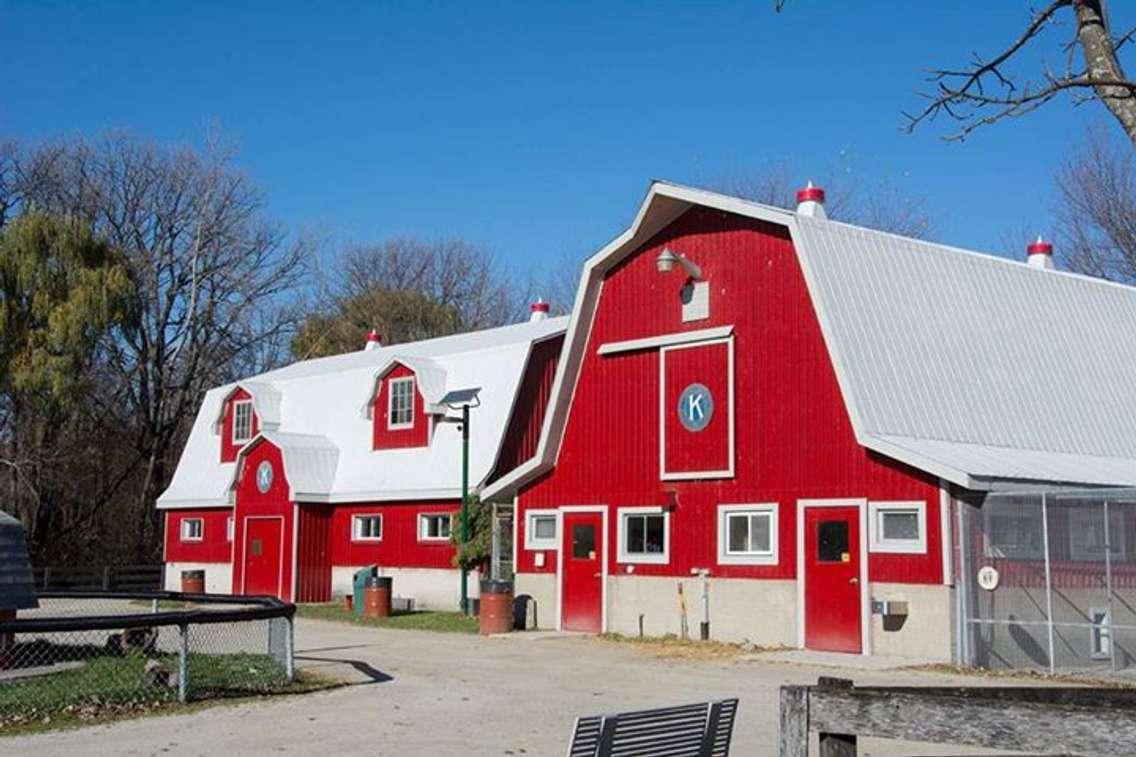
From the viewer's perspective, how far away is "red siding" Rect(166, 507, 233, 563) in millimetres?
37750

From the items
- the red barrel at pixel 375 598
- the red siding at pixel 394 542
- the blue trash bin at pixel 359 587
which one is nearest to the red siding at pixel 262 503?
the red siding at pixel 394 542

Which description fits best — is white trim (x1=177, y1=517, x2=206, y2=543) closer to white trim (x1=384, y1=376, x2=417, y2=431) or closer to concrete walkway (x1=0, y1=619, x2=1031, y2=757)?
white trim (x1=384, y1=376, x2=417, y2=431)

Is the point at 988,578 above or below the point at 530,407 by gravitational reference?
below

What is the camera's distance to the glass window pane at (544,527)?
2566cm

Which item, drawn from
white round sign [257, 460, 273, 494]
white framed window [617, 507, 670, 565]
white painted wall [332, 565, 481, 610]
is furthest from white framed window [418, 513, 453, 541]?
white framed window [617, 507, 670, 565]

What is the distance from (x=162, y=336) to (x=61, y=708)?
36042 millimetres

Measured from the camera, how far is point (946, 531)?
1888 cm

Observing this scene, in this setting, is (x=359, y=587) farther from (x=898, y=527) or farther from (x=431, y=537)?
(x=898, y=527)

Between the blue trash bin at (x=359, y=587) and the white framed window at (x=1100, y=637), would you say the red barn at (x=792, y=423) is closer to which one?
the white framed window at (x=1100, y=637)

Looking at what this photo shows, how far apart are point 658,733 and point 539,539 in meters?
18.5

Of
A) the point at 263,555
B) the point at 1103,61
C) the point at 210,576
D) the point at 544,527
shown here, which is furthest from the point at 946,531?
the point at 210,576

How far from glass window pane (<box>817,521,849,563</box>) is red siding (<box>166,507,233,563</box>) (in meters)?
21.1

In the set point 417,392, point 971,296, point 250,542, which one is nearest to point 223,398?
point 250,542

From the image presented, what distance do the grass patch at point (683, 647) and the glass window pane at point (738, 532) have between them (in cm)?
158
